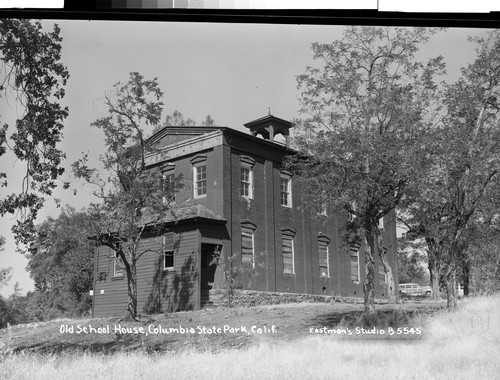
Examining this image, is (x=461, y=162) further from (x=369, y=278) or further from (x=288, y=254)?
(x=288, y=254)

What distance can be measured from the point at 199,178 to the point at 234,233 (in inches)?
73.5

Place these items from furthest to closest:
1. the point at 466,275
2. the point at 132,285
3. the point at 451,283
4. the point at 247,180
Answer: the point at 247,180
the point at 466,275
the point at 451,283
the point at 132,285

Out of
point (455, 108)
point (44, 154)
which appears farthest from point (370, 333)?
point (44, 154)

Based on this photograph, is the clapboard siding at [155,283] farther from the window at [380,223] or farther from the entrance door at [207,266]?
the window at [380,223]

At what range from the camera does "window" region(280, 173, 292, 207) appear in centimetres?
1109

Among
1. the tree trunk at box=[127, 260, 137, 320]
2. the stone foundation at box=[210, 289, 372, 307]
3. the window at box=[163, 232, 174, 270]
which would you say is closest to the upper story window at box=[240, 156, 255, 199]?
the stone foundation at box=[210, 289, 372, 307]

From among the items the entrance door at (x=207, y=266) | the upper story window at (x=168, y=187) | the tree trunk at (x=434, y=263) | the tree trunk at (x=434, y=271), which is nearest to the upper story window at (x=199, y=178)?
the upper story window at (x=168, y=187)

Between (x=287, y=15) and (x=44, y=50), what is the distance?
335 centimetres

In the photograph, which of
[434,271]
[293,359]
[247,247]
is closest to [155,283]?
[247,247]

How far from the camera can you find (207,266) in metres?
11.0

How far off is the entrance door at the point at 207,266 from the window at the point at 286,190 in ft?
5.13

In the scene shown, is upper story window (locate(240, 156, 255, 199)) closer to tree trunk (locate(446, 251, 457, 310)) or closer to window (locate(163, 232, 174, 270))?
window (locate(163, 232, 174, 270))

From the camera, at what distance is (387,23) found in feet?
19.1

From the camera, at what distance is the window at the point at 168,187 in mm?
9156
